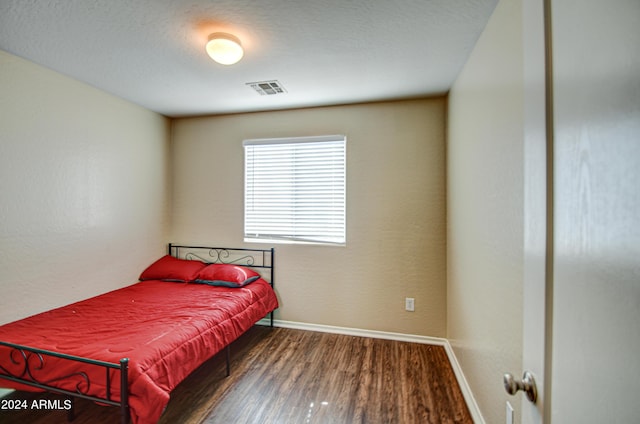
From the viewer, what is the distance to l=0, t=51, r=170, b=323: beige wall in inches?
82.9

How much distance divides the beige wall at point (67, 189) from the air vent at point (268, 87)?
1520 millimetres

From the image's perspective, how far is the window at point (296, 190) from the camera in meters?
3.12

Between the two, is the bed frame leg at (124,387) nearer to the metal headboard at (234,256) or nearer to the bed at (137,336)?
the bed at (137,336)

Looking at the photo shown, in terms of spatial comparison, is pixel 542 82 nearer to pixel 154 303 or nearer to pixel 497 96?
pixel 497 96

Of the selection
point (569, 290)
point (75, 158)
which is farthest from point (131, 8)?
point (569, 290)

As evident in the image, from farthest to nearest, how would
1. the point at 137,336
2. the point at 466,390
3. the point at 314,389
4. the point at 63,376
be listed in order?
the point at 314,389 < the point at 466,390 < the point at 137,336 < the point at 63,376

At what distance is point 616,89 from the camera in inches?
16.7

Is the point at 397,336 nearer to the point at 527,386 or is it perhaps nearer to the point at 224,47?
the point at 527,386

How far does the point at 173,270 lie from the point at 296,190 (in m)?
1.66

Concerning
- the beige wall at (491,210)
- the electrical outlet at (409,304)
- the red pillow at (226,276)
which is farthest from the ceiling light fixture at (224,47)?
the electrical outlet at (409,304)

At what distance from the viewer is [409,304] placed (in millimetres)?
2898

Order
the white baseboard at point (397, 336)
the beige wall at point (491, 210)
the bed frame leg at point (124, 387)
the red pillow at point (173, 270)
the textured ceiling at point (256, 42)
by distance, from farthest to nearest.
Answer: the red pillow at point (173, 270), the white baseboard at point (397, 336), the textured ceiling at point (256, 42), the bed frame leg at point (124, 387), the beige wall at point (491, 210)

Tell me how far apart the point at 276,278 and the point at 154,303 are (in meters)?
1.25

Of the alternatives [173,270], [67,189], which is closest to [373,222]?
[173,270]
